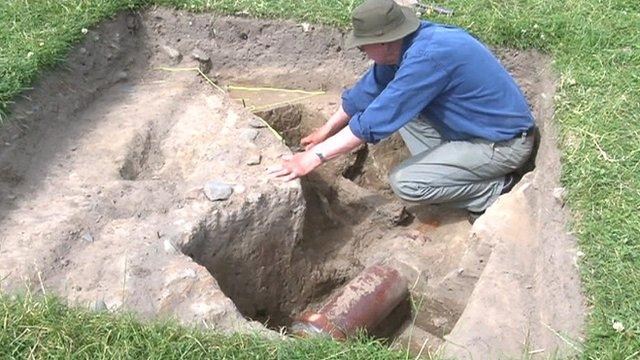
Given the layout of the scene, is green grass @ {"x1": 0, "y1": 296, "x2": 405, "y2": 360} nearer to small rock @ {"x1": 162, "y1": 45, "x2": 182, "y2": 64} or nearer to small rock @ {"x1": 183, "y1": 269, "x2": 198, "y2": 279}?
small rock @ {"x1": 183, "y1": 269, "x2": 198, "y2": 279}

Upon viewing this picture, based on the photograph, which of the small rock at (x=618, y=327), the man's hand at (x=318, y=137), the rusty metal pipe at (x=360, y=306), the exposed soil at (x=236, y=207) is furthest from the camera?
the man's hand at (x=318, y=137)

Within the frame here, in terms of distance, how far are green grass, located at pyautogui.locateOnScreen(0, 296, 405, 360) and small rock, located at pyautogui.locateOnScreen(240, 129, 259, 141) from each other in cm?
167

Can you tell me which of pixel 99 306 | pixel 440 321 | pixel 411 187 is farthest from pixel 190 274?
pixel 411 187

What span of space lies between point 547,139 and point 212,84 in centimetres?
220

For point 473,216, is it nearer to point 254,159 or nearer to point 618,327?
point 254,159

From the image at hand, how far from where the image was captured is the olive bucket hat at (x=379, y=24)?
4156 millimetres

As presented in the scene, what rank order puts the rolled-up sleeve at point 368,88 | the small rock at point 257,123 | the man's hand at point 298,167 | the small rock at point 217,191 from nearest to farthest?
1. the small rock at point 217,191
2. the man's hand at point 298,167
3. the rolled-up sleeve at point 368,88
4. the small rock at point 257,123

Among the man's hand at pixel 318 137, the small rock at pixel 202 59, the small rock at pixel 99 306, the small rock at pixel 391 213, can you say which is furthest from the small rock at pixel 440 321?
the small rock at pixel 202 59

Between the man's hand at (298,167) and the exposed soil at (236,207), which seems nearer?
the exposed soil at (236,207)

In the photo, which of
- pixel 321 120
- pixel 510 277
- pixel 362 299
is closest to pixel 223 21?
pixel 321 120

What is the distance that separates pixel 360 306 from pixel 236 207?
81 cm

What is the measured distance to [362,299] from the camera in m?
4.12

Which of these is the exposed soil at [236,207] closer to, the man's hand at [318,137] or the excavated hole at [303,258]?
the excavated hole at [303,258]

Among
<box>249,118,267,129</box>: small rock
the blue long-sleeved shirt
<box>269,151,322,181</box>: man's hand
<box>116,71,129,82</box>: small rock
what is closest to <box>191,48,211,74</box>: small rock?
<box>116,71,129,82</box>: small rock
